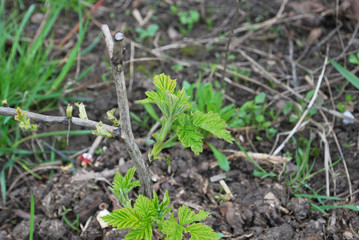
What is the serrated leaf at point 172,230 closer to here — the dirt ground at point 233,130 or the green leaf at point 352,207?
the dirt ground at point 233,130

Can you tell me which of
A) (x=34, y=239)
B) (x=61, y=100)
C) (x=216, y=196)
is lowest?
(x=34, y=239)

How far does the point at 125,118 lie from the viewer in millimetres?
1418

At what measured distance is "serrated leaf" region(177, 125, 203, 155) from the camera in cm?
143

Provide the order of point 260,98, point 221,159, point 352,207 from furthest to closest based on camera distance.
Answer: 1. point 260,98
2. point 221,159
3. point 352,207

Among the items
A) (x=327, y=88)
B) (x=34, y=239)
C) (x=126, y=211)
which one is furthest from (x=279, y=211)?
(x=34, y=239)

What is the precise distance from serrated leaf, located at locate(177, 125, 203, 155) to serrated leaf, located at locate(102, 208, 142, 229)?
1.18ft

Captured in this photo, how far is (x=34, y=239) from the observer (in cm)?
209

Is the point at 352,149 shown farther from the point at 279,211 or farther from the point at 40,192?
the point at 40,192

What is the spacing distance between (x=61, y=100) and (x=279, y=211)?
5.80 ft

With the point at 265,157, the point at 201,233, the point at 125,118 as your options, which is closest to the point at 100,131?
the point at 125,118

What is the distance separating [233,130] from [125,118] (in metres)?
1.24

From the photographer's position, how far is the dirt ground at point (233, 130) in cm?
205

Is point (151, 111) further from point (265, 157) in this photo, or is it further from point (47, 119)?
point (47, 119)

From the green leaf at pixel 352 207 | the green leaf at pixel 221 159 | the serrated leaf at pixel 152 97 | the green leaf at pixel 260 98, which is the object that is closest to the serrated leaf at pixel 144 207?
the serrated leaf at pixel 152 97
